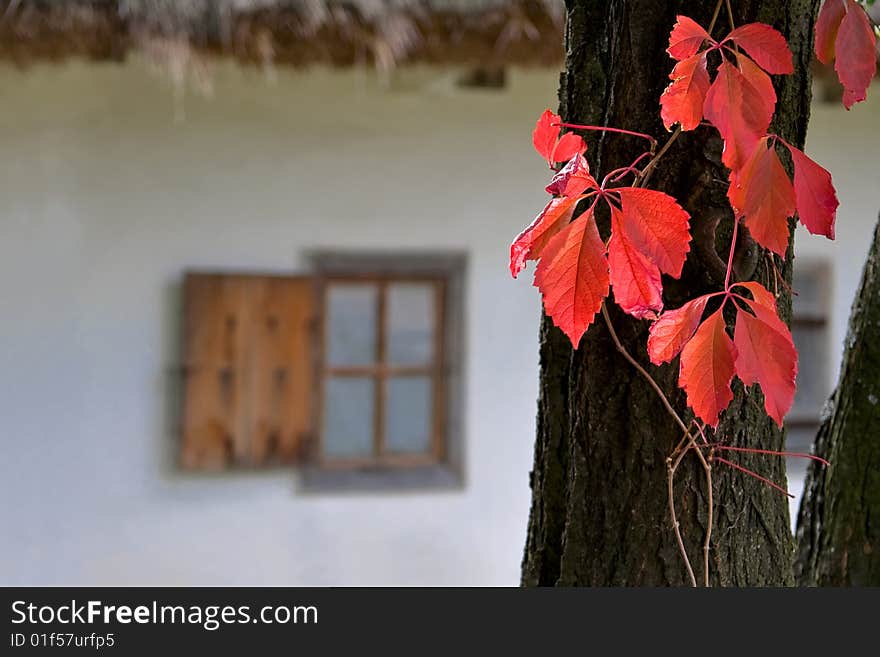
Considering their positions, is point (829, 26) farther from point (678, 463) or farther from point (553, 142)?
point (678, 463)

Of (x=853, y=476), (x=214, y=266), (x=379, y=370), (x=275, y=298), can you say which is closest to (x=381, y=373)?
(x=379, y=370)

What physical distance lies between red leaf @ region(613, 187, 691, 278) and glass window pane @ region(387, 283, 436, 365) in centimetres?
259

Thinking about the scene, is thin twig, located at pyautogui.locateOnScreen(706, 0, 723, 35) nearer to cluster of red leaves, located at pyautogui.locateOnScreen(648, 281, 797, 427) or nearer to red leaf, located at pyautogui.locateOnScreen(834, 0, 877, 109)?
red leaf, located at pyautogui.locateOnScreen(834, 0, 877, 109)

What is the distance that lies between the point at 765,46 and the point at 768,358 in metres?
0.26

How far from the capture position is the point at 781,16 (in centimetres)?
91

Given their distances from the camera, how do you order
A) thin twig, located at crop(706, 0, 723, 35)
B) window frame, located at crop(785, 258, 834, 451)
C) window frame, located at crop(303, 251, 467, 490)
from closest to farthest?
thin twig, located at crop(706, 0, 723, 35) < window frame, located at crop(303, 251, 467, 490) < window frame, located at crop(785, 258, 834, 451)

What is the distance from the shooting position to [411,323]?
3.35 meters

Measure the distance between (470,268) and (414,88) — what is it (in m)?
0.64

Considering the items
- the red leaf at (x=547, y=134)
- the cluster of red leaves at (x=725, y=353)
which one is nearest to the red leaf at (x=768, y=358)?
the cluster of red leaves at (x=725, y=353)

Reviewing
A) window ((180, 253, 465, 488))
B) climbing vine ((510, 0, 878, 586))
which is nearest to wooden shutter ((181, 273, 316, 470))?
A: window ((180, 253, 465, 488))

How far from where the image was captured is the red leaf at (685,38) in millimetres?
772

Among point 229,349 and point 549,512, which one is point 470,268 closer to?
point 229,349

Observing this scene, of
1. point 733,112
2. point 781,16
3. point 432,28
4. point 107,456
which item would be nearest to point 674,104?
point 733,112

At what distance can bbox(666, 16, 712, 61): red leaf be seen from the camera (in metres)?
0.77
